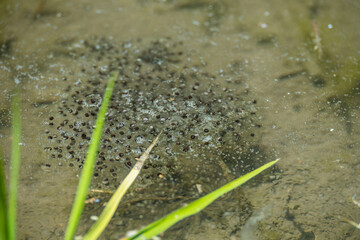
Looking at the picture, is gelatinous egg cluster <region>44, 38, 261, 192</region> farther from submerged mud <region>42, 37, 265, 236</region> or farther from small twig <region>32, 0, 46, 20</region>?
small twig <region>32, 0, 46, 20</region>

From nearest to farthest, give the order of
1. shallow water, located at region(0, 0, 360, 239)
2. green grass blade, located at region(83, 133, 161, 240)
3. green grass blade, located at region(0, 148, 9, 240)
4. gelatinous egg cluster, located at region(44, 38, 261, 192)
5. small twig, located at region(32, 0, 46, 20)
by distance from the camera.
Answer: green grass blade, located at region(0, 148, 9, 240) < green grass blade, located at region(83, 133, 161, 240) < shallow water, located at region(0, 0, 360, 239) < gelatinous egg cluster, located at region(44, 38, 261, 192) < small twig, located at region(32, 0, 46, 20)

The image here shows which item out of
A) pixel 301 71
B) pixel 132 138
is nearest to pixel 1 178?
pixel 132 138

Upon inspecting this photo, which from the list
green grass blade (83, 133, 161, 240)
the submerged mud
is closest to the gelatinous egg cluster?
the submerged mud

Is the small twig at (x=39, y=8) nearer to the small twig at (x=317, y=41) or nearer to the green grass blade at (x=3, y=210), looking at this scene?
the green grass blade at (x=3, y=210)

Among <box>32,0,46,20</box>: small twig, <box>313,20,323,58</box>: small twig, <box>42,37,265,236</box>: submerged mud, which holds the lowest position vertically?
<box>42,37,265,236</box>: submerged mud

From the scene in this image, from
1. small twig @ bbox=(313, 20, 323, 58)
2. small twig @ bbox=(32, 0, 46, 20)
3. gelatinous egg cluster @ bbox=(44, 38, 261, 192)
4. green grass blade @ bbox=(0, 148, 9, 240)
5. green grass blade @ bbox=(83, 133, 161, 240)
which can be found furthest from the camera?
small twig @ bbox=(32, 0, 46, 20)

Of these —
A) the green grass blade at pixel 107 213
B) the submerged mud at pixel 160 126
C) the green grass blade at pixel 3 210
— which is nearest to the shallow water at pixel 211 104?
the submerged mud at pixel 160 126

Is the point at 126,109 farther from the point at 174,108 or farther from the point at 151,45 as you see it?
the point at 151,45

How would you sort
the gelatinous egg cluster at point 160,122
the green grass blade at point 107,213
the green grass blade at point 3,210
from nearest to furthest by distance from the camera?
the green grass blade at point 3,210 < the green grass blade at point 107,213 < the gelatinous egg cluster at point 160,122
